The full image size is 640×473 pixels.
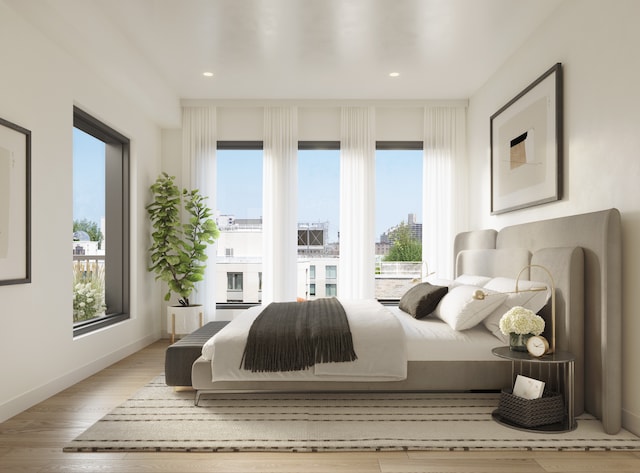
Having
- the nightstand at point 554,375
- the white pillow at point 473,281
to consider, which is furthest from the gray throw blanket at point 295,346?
the white pillow at point 473,281

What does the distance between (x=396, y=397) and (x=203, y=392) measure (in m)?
1.34

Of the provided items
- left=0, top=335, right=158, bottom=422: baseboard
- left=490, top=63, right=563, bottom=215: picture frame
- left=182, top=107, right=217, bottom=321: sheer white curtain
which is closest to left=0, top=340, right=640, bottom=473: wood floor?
left=0, top=335, right=158, bottom=422: baseboard

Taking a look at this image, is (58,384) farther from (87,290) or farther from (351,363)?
(351,363)

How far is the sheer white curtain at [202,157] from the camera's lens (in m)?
5.95

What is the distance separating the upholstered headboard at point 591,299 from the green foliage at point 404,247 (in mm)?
2596

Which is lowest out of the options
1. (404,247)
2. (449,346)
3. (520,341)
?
(449,346)

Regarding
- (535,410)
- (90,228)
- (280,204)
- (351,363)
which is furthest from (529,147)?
(90,228)

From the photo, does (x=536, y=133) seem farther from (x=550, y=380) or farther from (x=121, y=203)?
(x=121, y=203)

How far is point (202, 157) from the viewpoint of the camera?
5.98 m

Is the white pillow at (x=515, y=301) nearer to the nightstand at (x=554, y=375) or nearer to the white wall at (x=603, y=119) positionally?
the nightstand at (x=554, y=375)

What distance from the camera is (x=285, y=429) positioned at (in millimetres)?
2826

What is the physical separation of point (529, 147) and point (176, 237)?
3.78 m

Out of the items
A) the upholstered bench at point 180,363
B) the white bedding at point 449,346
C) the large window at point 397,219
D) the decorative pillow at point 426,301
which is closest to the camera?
the white bedding at point 449,346

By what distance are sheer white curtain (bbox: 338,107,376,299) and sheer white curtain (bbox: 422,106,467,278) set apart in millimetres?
655
